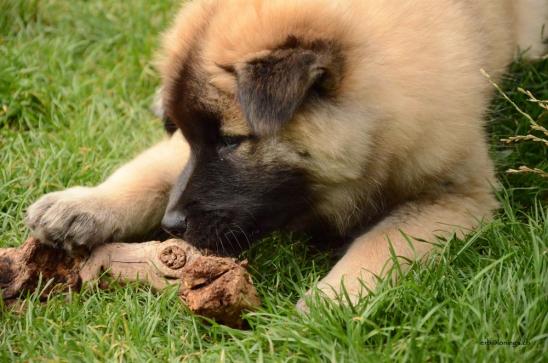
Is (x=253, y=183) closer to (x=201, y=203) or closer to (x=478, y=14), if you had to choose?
(x=201, y=203)

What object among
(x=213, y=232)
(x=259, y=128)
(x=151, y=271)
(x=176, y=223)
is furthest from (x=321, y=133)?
(x=151, y=271)

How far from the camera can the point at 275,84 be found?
2764 millimetres

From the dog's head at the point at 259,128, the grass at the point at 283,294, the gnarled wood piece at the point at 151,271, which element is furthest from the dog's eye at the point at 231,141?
the grass at the point at 283,294

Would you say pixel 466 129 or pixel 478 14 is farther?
pixel 478 14

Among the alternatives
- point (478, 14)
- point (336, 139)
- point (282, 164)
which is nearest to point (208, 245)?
point (282, 164)

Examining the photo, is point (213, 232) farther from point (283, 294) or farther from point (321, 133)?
point (321, 133)

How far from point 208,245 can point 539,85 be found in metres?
2.18

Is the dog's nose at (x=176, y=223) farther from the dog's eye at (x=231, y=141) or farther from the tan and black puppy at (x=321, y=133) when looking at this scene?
the dog's eye at (x=231, y=141)

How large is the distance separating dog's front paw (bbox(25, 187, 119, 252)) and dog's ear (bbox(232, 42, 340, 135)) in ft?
2.89

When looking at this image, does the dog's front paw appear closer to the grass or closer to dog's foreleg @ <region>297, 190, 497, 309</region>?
the grass

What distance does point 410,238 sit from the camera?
320 centimetres

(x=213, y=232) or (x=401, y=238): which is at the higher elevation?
(x=213, y=232)

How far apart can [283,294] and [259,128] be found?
2.52 ft

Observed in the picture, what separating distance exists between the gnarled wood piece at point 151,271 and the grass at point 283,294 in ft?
0.21
